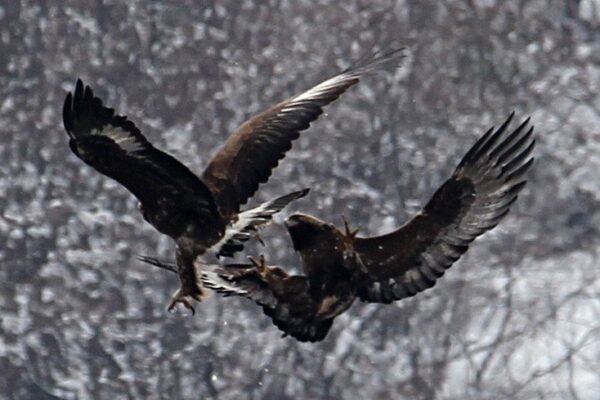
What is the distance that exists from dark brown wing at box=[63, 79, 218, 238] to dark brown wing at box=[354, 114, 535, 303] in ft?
2.08

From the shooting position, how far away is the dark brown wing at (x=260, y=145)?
29.1 feet

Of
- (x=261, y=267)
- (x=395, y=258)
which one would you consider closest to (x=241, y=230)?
(x=261, y=267)

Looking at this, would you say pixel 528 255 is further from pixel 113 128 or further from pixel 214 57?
pixel 113 128

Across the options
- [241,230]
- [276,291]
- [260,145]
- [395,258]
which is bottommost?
[276,291]

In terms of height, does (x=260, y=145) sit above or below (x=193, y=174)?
above

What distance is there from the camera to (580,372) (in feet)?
45.5

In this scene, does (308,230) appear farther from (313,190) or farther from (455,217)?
(313,190)

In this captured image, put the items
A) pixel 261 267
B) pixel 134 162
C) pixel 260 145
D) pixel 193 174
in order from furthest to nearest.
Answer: pixel 260 145 → pixel 261 267 → pixel 193 174 → pixel 134 162

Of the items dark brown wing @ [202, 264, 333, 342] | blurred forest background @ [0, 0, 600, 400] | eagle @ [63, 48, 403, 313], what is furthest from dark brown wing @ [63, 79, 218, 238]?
blurred forest background @ [0, 0, 600, 400]

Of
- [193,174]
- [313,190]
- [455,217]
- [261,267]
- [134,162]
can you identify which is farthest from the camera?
[313,190]

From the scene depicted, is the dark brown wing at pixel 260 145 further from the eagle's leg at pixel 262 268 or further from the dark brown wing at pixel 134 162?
the eagle's leg at pixel 262 268

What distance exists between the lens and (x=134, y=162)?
825cm

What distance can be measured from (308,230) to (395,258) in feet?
1.54

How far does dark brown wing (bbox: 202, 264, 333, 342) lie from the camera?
859cm
